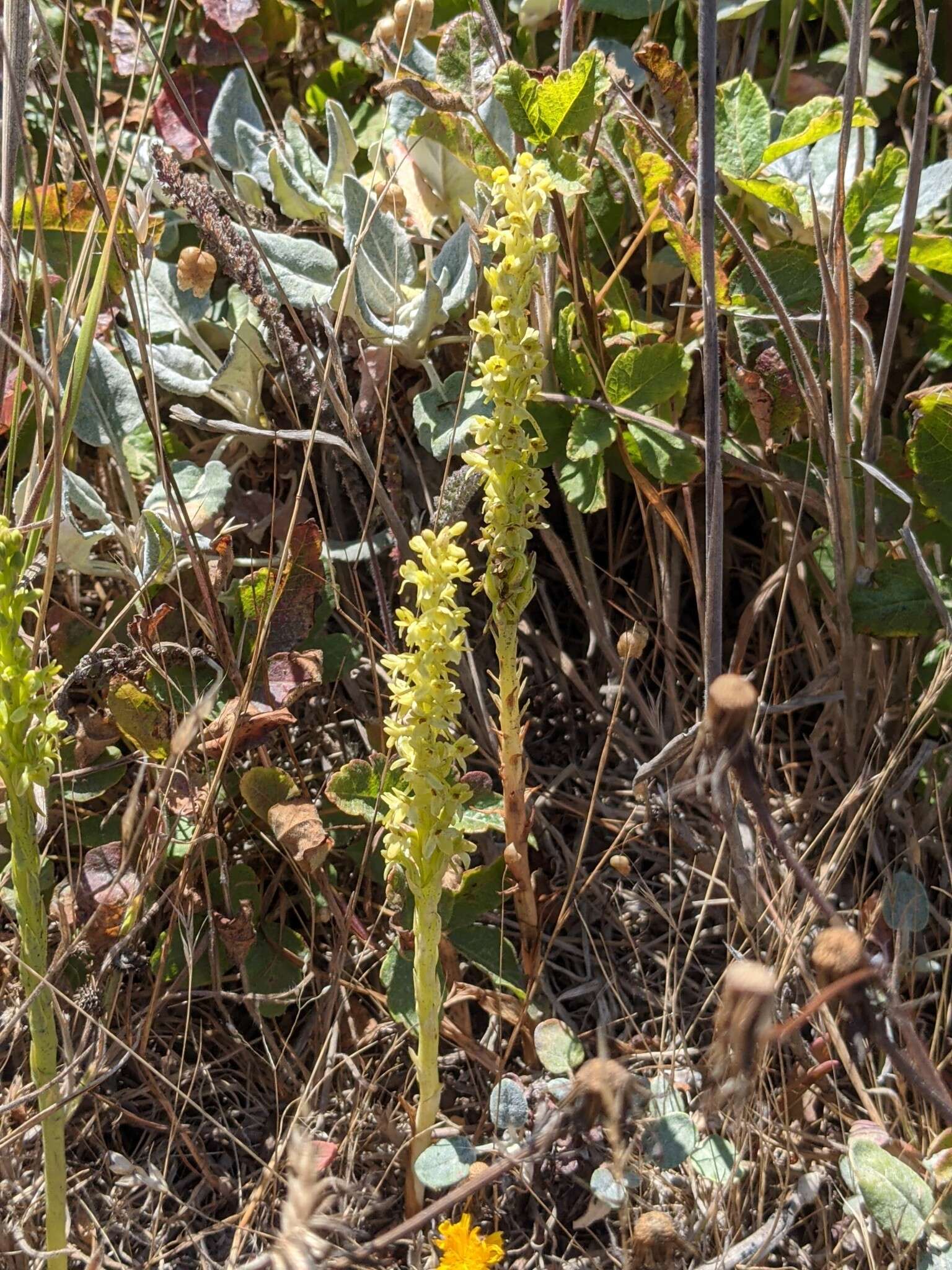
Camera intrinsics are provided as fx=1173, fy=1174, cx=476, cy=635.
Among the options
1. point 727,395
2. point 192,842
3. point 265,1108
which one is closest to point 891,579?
point 727,395

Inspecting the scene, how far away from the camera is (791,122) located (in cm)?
156

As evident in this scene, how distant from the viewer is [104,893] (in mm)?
1407

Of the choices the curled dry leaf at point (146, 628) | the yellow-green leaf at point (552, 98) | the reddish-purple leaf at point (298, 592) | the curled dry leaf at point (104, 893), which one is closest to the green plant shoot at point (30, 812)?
the curled dry leaf at point (104, 893)

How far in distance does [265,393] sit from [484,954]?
37.8 inches

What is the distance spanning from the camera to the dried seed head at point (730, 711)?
822mm

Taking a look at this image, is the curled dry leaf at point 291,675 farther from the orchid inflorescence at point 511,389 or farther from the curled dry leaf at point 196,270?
the curled dry leaf at point 196,270

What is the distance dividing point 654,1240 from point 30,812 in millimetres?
766

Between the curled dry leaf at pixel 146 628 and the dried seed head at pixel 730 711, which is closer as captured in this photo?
the dried seed head at pixel 730 711

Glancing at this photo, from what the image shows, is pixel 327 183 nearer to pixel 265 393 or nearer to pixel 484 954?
pixel 265 393

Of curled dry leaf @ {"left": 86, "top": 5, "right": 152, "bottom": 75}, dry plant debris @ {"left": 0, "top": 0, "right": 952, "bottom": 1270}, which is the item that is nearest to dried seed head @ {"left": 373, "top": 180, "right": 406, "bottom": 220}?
dry plant debris @ {"left": 0, "top": 0, "right": 952, "bottom": 1270}

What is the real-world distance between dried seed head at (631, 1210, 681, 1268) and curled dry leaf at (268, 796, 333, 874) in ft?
1.74

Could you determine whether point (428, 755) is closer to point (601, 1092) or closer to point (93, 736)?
point (601, 1092)

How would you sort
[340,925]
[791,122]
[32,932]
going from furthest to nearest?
1. [791,122]
2. [340,925]
3. [32,932]

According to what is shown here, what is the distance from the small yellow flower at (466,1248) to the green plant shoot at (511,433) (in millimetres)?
446
